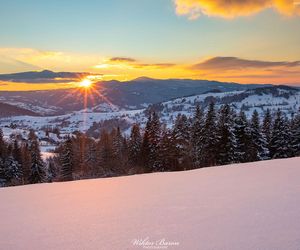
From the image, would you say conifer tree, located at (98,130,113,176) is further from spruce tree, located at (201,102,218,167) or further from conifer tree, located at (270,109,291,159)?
conifer tree, located at (270,109,291,159)

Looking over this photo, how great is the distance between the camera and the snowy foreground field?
3467 mm

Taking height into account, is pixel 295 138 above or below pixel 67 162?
above

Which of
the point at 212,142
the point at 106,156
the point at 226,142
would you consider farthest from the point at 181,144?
the point at 106,156

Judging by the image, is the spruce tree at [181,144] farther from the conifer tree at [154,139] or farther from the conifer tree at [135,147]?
the conifer tree at [135,147]

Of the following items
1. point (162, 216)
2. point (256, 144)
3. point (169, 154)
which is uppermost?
point (162, 216)

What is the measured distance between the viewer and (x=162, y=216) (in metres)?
4.48

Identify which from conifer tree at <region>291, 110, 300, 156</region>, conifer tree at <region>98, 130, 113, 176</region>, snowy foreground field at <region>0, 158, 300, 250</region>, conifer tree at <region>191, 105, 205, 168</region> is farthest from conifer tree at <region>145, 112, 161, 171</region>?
snowy foreground field at <region>0, 158, 300, 250</region>

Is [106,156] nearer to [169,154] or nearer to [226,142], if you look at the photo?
[169,154]

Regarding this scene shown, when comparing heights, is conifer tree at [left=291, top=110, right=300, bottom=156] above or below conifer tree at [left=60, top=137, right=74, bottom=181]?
above

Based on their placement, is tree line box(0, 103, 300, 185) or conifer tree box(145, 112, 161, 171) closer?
tree line box(0, 103, 300, 185)

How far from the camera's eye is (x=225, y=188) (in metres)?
6.33

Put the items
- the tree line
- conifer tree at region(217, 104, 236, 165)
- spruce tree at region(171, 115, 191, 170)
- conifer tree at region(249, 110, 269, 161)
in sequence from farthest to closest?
1. spruce tree at region(171, 115, 191, 170)
2. conifer tree at region(249, 110, 269, 161)
3. the tree line
4. conifer tree at region(217, 104, 236, 165)

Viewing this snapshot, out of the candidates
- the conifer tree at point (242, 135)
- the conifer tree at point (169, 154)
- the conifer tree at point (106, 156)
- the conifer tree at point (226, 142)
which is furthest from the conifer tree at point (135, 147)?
the conifer tree at point (242, 135)

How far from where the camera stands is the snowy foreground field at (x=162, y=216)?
11.4 ft
